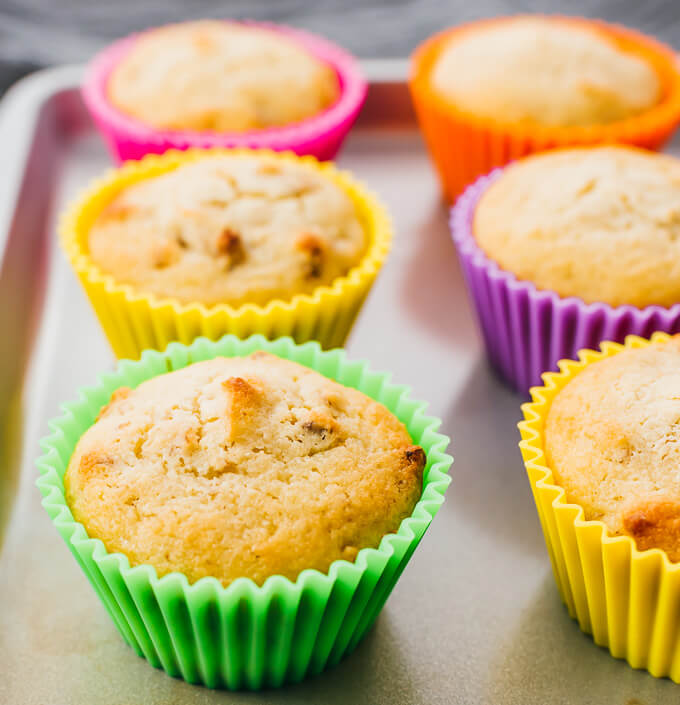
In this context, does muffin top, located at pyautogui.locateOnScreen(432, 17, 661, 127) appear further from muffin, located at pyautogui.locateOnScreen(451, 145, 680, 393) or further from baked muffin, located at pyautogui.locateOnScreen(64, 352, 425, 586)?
baked muffin, located at pyautogui.locateOnScreen(64, 352, 425, 586)

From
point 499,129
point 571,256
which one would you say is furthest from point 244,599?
point 499,129

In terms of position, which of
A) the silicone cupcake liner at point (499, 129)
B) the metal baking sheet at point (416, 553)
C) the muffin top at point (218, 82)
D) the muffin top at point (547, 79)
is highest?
the muffin top at point (218, 82)

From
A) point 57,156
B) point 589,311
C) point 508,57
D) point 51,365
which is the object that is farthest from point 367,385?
point 57,156

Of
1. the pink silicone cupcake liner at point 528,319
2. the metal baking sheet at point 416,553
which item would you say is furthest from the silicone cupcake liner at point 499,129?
the pink silicone cupcake liner at point 528,319

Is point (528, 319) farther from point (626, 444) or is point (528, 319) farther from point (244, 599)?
point (244, 599)

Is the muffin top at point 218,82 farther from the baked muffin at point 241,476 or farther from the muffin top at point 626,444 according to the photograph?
the muffin top at point 626,444

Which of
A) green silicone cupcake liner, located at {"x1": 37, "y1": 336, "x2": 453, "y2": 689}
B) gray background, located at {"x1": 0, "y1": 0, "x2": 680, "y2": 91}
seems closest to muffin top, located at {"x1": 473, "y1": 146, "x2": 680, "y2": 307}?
green silicone cupcake liner, located at {"x1": 37, "y1": 336, "x2": 453, "y2": 689}
